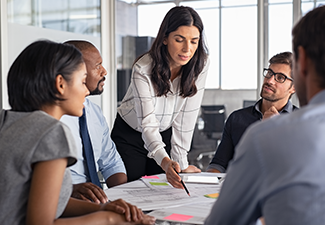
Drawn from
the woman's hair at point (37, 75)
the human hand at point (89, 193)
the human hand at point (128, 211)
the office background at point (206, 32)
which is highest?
the office background at point (206, 32)

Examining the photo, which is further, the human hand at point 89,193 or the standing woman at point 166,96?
the standing woman at point 166,96

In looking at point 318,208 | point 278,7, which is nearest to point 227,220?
point 318,208

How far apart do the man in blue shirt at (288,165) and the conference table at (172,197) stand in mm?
483

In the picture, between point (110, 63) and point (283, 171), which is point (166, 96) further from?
point (110, 63)

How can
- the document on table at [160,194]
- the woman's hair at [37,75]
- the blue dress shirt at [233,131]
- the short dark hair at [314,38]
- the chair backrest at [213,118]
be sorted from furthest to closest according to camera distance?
the chair backrest at [213,118] → the blue dress shirt at [233,131] → the document on table at [160,194] → the woman's hair at [37,75] → the short dark hair at [314,38]

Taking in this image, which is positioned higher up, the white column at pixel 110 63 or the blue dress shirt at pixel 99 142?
the white column at pixel 110 63

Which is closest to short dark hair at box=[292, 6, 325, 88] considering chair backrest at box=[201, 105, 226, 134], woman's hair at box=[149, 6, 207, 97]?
woman's hair at box=[149, 6, 207, 97]

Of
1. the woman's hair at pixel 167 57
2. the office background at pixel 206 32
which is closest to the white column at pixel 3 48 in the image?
the office background at pixel 206 32

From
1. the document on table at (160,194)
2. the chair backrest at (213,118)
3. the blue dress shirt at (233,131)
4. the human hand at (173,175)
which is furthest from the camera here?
the chair backrest at (213,118)

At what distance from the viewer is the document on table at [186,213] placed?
47.9 inches

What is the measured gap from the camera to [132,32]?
15.8 feet

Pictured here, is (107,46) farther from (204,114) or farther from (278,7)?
(278,7)

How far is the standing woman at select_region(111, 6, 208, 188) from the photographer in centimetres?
214

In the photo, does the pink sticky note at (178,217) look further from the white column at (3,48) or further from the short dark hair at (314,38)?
the white column at (3,48)
